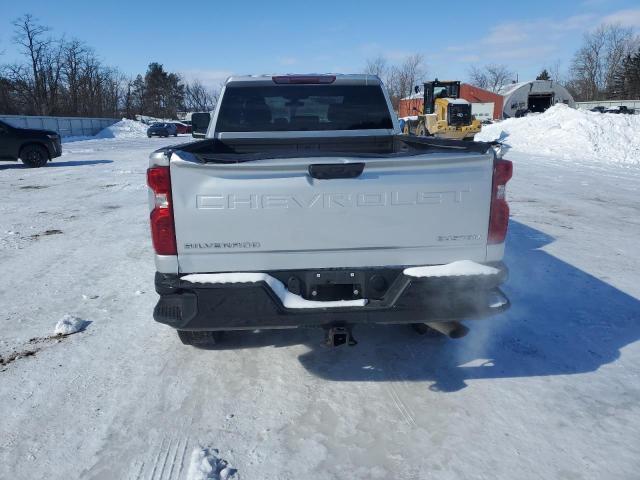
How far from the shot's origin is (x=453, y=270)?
300 centimetres

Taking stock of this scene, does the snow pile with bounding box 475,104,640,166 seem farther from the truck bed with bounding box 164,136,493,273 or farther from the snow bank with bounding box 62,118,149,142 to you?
the snow bank with bounding box 62,118,149,142

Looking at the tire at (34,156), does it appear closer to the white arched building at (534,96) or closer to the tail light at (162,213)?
the tail light at (162,213)

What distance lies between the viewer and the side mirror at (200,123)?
603cm

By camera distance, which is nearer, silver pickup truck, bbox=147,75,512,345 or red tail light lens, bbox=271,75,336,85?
silver pickup truck, bbox=147,75,512,345

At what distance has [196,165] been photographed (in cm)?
280

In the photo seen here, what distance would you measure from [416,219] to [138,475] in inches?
85.0

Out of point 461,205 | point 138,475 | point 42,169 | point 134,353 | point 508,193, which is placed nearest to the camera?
point 138,475

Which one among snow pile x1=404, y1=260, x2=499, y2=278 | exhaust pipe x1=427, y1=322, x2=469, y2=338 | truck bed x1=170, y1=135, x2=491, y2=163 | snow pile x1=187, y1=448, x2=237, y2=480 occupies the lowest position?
snow pile x1=187, y1=448, x2=237, y2=480

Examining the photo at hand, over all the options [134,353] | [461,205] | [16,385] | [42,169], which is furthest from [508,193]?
[42,169]

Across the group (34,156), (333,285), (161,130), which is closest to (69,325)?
(333,285)

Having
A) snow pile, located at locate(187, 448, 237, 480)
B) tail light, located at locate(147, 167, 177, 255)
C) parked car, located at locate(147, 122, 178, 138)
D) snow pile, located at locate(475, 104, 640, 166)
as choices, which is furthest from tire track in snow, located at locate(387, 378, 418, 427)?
parked car, located at locate(147, 122, 178, 138)

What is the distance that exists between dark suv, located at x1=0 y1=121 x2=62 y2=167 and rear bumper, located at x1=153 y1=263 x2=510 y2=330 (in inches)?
693

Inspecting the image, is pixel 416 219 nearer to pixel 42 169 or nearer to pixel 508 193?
pixel 508 193

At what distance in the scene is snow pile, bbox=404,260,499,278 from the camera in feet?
9.80
